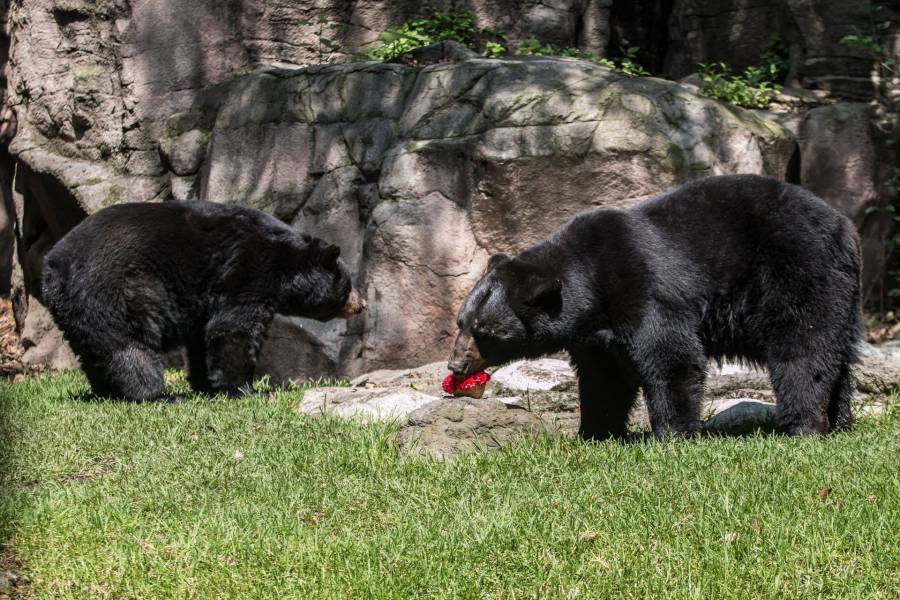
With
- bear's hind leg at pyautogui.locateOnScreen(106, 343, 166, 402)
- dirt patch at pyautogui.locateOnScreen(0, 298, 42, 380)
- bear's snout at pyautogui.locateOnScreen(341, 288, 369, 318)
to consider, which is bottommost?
dirt patch at pyautogui.locateOnScreen(0, 298, 42, 380)

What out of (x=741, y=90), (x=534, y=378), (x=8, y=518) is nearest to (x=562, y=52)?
(x=741, y=90)

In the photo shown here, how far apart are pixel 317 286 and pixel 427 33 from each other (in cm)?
537

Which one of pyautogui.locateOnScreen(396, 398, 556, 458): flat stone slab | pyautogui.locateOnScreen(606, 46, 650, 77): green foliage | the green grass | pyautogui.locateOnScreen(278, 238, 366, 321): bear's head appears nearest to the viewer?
the green grass

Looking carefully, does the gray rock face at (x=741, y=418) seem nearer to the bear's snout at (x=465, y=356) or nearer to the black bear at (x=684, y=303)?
the black bear at (x=684, y=303)

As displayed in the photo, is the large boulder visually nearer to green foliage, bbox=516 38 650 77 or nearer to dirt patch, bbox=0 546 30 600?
green foliage, bbox=516 38 650 77

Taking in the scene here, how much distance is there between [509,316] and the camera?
7.20m

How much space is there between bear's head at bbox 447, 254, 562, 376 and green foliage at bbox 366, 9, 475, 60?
725 cm

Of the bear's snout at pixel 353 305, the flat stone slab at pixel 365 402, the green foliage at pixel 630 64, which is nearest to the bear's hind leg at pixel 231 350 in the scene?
the flat stone slab at pixel 365 402

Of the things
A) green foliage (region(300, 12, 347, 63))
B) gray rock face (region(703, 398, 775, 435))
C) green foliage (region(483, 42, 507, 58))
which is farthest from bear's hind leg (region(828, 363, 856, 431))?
green foliage (region(300, 12, 347, 63))

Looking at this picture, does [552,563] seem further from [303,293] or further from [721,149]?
[721,149]

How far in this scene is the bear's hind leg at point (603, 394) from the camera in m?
7.36

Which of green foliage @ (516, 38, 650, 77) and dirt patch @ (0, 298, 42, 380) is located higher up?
green foliage @ (516, 38, 650, 77)

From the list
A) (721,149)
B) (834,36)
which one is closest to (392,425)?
(721,149)

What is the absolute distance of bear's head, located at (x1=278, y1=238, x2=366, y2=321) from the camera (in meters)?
10.2
